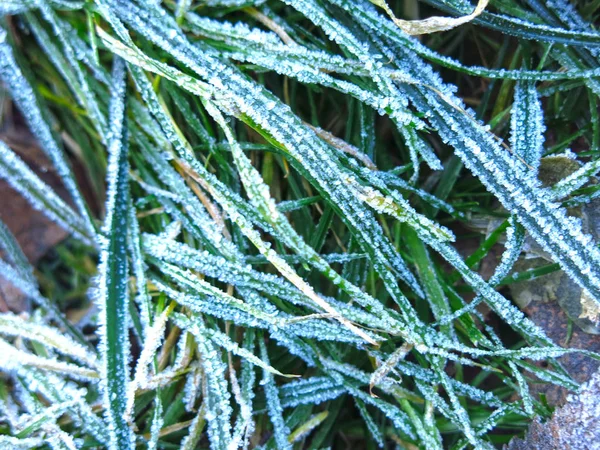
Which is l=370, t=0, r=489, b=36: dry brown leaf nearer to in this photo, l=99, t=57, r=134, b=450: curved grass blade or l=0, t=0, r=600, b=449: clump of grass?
l=0, t=0, r=600, b=449: clump of grass

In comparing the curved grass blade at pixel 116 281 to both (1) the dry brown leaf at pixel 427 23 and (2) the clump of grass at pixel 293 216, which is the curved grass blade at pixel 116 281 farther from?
(1) the dry brown leaf at pixel 427 23

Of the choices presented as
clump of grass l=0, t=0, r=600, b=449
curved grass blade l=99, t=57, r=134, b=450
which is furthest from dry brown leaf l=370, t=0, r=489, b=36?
curved grass blade l=99, t=57, r=134, b=450

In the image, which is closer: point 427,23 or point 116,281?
point 427,23

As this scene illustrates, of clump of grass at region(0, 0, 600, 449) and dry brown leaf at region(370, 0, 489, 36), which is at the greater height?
dry brown leaf at region(370, 0, 489, 36)

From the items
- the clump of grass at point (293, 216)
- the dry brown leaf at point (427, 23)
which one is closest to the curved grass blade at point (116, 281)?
the clump of grass at point (293, 216)

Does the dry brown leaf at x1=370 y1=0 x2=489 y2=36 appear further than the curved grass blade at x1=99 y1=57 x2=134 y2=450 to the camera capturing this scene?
No

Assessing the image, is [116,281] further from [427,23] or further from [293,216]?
[427,23]

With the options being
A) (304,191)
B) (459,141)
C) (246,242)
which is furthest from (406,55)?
(246,242)

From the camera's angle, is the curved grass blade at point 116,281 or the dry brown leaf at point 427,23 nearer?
the dry brown leaf at point 427,23

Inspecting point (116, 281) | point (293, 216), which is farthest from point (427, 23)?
point (116, 281)
